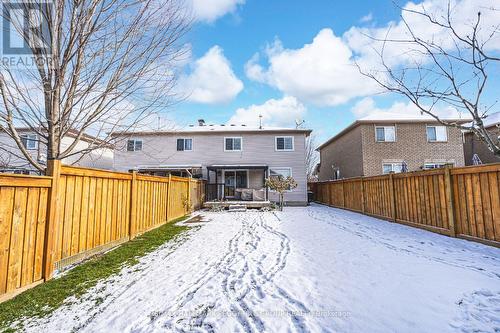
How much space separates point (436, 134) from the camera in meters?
16.0

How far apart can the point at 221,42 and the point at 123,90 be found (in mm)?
4897

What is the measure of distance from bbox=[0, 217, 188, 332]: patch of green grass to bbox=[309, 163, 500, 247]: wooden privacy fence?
6690mm

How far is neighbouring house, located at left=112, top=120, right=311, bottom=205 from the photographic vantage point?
54.6 feet

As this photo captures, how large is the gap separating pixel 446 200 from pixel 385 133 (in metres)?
11.6

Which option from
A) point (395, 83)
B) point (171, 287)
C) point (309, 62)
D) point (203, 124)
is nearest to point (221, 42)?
point (309, 62)

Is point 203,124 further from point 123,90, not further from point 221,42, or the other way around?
point 123,90

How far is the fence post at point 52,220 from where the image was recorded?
326 cm

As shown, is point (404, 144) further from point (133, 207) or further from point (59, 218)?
point (59, 218)

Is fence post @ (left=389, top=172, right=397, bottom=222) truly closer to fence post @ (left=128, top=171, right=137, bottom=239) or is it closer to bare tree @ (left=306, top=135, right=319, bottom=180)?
fence post @ (left=128, top=171, right=137, bottom=239)

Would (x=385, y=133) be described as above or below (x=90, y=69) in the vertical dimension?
above

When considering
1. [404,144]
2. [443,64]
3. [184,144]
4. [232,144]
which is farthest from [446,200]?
[184,144]

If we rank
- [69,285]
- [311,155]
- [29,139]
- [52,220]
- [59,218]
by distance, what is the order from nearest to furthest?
[69,285], [52,220], [59,218], [29,139], [311,155]

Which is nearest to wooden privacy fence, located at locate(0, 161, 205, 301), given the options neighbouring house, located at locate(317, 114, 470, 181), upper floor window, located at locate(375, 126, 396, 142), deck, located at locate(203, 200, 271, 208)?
deck, located at locate(203, 200, 271, 208)

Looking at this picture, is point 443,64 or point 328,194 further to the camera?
point 328,194
